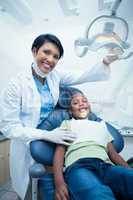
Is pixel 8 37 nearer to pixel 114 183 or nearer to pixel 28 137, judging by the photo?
pixel 28 137

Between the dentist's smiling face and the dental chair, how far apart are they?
0.70ft

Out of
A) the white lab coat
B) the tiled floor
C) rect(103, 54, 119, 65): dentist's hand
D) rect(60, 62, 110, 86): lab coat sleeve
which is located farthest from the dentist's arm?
the tiled floor

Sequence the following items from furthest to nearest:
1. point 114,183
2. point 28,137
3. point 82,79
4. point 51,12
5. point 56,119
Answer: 1. point 51,12
2. point 82,79
3. point 56,119
4. point 28,137
5. point 114,183

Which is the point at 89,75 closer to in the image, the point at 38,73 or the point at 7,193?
the point at 38,73

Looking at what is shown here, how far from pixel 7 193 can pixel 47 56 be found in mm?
1242

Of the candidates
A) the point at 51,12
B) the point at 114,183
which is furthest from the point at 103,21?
the point at 114,183

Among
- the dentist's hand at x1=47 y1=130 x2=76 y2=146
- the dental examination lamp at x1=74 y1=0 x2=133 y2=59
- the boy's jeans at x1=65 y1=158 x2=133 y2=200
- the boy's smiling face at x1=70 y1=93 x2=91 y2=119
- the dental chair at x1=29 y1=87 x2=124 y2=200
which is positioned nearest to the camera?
the boy's jeans at x1=65 y1=158 x2=133 y2=200

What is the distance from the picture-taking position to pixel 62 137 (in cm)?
121

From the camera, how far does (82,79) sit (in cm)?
171

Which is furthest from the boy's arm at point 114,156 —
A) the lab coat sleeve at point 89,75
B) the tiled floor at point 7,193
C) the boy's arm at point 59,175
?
the tiled floor at point 7,193

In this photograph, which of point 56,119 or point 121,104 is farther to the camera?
point 121,104

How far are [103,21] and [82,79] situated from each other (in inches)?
20.3

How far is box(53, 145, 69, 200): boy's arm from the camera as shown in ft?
3.22

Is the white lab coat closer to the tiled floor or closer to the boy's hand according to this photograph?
the boy's hand
